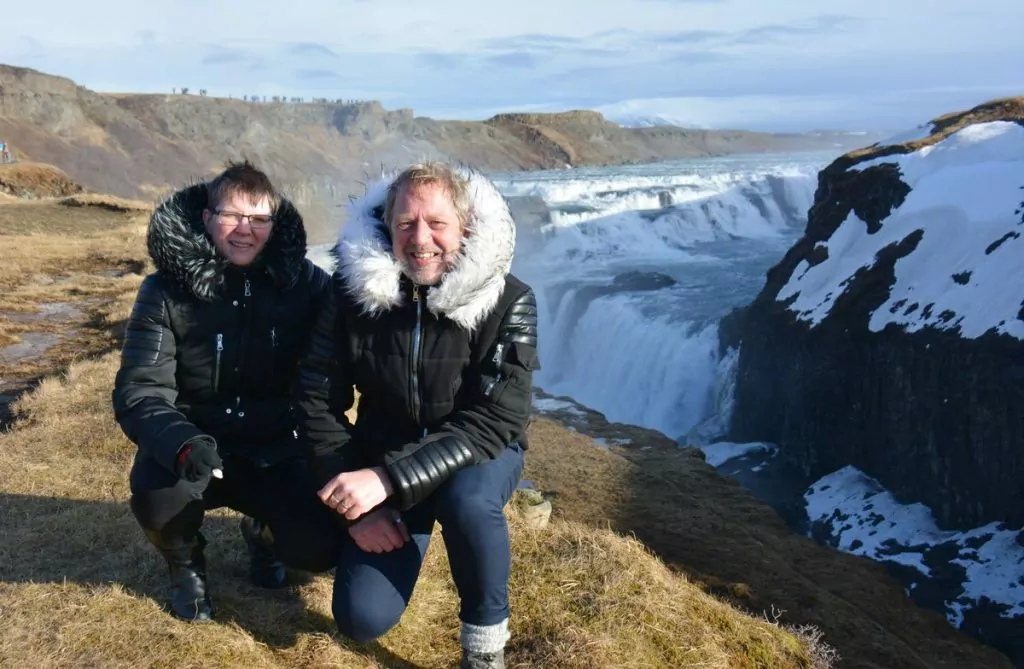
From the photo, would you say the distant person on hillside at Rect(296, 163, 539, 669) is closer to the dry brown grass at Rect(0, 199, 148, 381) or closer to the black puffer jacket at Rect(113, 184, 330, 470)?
the black puffer jacket at Rect(113, 184, 330, 470)

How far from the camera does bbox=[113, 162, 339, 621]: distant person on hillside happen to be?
3086 mm

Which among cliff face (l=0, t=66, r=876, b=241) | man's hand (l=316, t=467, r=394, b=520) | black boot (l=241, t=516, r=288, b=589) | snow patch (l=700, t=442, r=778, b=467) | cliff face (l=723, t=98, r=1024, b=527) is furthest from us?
cliff face (l=0, t=66, r=876, b=241)

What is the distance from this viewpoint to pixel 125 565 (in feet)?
12.3

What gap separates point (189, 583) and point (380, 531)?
3.15 feet

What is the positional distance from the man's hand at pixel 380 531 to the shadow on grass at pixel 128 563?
59cm

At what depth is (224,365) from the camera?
3.23m

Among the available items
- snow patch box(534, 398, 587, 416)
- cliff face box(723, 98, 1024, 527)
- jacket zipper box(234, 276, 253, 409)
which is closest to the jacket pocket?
jacket zipper box(234, 276, 253, 409)

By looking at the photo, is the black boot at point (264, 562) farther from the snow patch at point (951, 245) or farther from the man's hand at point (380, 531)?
the snow patch at point (951, 245)

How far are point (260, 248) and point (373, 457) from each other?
0.93 m

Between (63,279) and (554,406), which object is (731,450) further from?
(63,279)

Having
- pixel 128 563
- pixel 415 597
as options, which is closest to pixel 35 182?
pixel 128 563

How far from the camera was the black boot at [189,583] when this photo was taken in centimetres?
322

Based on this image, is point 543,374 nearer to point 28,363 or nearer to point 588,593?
point 28,363

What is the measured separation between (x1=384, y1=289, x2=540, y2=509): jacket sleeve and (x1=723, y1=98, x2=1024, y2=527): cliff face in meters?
9.52
